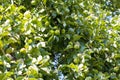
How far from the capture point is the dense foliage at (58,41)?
2.23 m

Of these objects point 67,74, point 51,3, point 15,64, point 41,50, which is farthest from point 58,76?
point 51,3

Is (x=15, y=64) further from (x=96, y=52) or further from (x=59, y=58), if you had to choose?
(x=96, y=52)

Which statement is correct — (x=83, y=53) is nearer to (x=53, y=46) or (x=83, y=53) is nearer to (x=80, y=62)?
(x=80, y=62)

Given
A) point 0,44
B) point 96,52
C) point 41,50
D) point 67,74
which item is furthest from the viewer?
point 96,52

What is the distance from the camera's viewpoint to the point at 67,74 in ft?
8.34

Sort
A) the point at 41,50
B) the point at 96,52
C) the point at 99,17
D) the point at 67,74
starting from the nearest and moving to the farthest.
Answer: the point at 41,50, the point at 67,74, the point at 96,52, the point at 99,17

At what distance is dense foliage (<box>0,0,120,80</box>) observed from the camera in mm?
2232

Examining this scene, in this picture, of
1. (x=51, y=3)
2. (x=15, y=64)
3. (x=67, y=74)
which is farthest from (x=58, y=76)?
(x=51, y=3)

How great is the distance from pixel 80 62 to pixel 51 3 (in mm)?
595

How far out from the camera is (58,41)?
2709mm

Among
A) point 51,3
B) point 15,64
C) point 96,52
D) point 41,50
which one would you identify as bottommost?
point 15,64

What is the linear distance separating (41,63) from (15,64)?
0.17 meters

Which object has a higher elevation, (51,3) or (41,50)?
(51,3)

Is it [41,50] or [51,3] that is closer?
[41,50]
